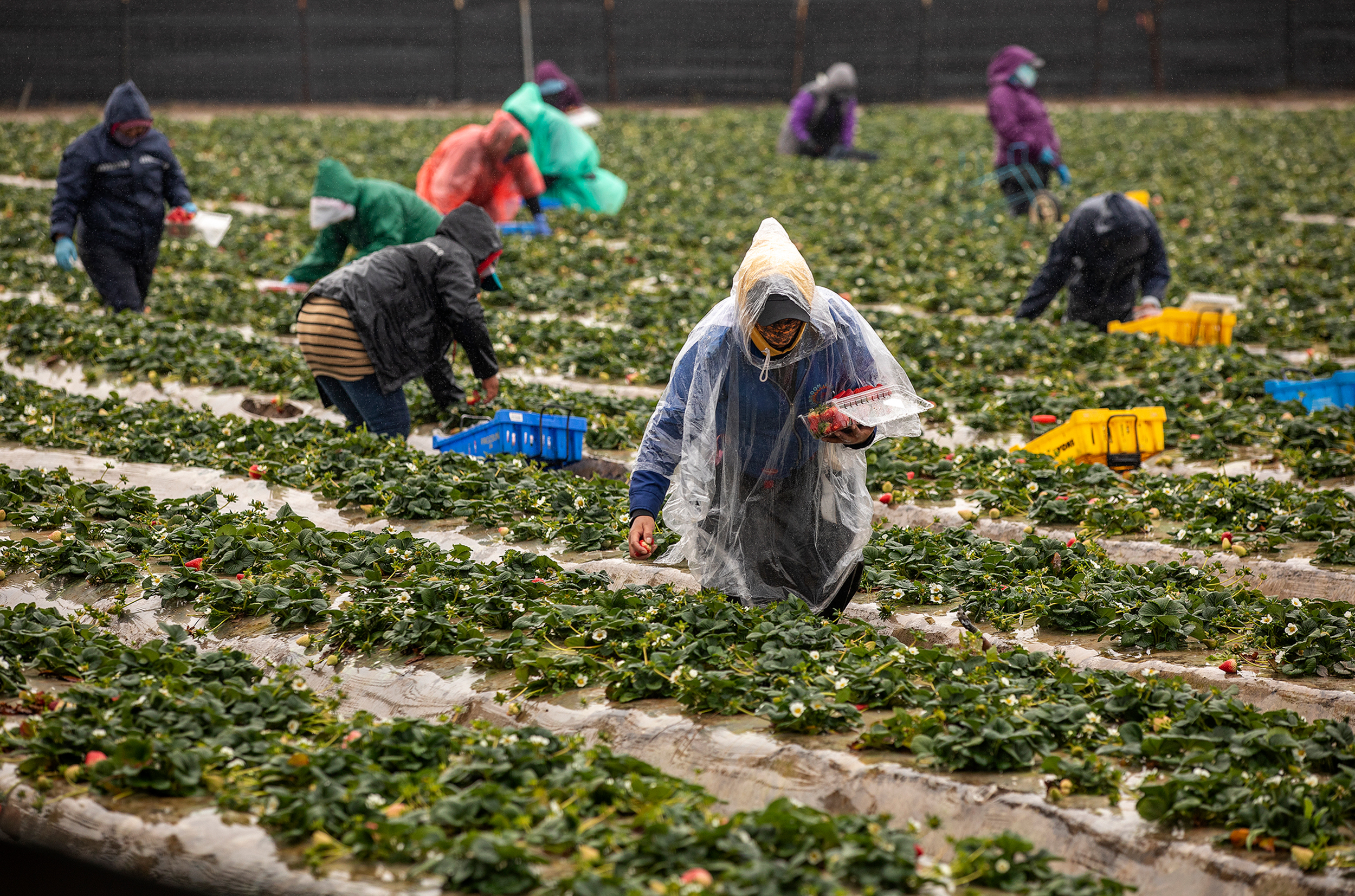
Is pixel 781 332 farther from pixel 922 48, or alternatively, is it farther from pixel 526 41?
pixel 922 48

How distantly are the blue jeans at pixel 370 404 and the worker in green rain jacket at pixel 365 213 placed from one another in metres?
1.19

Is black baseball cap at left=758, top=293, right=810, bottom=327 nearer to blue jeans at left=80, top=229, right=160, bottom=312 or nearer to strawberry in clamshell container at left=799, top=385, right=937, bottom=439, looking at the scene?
strawberry in clamshell container at left=799, top=385, right=937, bottom=439

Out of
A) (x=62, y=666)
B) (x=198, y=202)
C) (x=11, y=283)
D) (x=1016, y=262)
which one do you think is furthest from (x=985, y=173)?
(x=62, y=666)

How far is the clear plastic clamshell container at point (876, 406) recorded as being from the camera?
13.2ft

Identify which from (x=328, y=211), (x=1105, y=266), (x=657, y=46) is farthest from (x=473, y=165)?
(x=657, y=46)

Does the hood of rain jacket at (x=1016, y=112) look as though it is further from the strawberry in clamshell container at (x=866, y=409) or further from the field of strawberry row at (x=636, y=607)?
the strawberry in clamshell container at (x=866, y=409)

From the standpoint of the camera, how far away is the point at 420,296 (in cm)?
653

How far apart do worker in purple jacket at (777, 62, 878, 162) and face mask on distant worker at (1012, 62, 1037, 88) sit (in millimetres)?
3691

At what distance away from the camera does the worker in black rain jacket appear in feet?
20.7

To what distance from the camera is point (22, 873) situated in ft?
7.28

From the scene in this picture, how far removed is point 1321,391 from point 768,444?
182 inches

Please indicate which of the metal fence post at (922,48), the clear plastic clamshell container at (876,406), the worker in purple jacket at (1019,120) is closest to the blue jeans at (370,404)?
the clear plastic clamshell container at (876,406)

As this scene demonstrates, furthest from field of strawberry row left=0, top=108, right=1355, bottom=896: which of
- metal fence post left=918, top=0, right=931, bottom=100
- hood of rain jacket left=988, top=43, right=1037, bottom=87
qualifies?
metal fence post left=918, top=0, right=931, bottom=100

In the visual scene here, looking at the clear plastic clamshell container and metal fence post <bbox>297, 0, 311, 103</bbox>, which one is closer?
the clear plastic clamshell container
